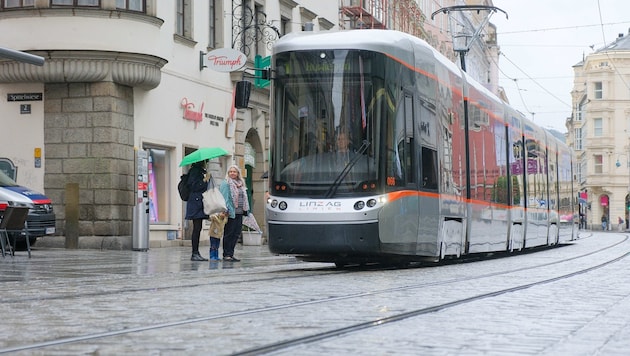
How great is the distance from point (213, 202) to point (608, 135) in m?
97.6

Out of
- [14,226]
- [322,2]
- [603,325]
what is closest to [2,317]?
[603,325]

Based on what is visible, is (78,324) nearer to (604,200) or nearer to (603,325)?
(603,325)

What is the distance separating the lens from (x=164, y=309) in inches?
371

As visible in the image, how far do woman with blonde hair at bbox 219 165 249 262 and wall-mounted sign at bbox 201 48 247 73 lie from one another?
848 centimetres

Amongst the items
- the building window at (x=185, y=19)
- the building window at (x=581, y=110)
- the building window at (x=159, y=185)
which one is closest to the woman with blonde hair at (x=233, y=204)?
the building window at (x=159, y=185)

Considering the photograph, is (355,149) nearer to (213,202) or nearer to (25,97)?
(213,202)

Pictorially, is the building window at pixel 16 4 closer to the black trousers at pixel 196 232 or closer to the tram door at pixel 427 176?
the black trousers at pixel 196 232

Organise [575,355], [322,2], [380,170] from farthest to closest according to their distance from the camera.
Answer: [322,2]
[380,170]
[575,355]

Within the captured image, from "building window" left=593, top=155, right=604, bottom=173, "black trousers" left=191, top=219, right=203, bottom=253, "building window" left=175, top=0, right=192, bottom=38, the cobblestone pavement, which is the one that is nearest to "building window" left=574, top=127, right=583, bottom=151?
"building window" left=593, top=155, right=604, bottom=173

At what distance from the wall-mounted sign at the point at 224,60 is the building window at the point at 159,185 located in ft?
7.53

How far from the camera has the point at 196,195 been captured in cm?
1892

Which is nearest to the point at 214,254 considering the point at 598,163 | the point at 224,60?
the point at 224,60

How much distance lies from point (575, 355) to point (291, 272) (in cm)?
982

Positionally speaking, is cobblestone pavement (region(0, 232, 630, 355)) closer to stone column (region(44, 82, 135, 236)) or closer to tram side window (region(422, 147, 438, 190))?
tram side window (region(422, 147, 438, 190))
